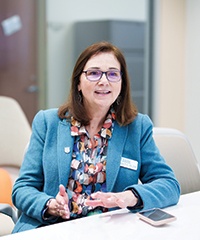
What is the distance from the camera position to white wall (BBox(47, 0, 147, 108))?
423 cm

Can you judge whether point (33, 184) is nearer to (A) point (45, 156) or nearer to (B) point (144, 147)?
(A) point (45, 156)

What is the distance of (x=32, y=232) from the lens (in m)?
1.25

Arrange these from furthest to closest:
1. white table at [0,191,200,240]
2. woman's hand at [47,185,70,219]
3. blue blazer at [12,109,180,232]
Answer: blue blazer at [12,109,180,232], woman's hand at [47,185,70,219], white table at [0,191,200,240]

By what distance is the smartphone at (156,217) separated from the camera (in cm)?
132

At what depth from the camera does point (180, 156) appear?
2047mm

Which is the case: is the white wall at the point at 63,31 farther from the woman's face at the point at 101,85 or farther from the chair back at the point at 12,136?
the woman's face at the point at 101,85

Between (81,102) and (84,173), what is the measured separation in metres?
0.31

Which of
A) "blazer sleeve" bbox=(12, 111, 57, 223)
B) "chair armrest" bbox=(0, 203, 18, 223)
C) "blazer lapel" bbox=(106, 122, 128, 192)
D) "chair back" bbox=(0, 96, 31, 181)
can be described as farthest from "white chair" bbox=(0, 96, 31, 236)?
"blazer lapel" bbox=(106, 122, 128, 192)

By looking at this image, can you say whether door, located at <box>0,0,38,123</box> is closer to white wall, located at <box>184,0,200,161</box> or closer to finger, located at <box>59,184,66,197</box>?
white wall, located at <box>184,0,200,161</box>

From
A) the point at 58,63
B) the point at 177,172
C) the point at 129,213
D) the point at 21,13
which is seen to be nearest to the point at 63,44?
the point at 58,63

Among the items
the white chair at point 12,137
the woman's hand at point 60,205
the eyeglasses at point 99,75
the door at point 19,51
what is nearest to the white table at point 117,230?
the woman's hand at point 60,205

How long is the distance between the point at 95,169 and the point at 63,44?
2.87 meters

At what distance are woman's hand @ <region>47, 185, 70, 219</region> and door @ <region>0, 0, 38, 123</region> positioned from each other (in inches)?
114

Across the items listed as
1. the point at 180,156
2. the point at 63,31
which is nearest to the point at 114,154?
the point at 180,156
